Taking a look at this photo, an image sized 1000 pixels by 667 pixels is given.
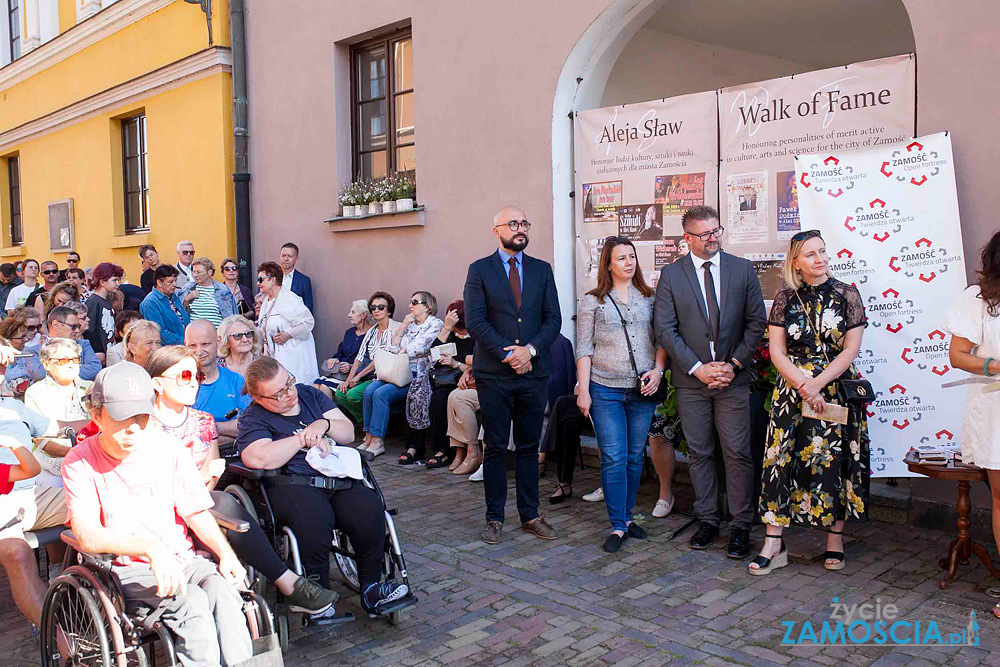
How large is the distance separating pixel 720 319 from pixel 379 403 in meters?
3.85

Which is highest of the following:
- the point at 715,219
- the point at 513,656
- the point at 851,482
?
the point at 715,219

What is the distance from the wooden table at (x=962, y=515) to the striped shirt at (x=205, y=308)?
6.77 metres

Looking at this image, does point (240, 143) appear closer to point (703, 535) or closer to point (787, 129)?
point (787, 129)

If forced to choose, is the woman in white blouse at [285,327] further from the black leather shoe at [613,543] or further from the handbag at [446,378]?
the black leather shoe at [613,543]

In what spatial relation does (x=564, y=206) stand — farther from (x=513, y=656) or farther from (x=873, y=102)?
(x=513, y=656)

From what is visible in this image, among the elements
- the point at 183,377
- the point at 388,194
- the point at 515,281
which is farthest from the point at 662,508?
the point at 388,194

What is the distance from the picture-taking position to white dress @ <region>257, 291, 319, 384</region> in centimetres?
870

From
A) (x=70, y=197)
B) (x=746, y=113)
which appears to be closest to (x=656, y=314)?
(x=746, y=113)

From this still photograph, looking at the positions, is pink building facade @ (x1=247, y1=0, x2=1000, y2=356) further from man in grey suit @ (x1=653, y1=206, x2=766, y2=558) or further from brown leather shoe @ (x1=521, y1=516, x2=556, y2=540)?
brown leather shoe @ (x1=521, y1=516, x2=556, y2=540)

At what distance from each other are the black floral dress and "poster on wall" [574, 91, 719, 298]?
197 centimetres

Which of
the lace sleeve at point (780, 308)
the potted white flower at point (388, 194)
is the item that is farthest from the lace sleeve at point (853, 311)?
the potted white flower at point (388, 194)

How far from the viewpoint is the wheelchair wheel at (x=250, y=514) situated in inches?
154

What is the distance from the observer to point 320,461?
13.9 feet

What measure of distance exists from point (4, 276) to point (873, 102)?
10728 millimetres
